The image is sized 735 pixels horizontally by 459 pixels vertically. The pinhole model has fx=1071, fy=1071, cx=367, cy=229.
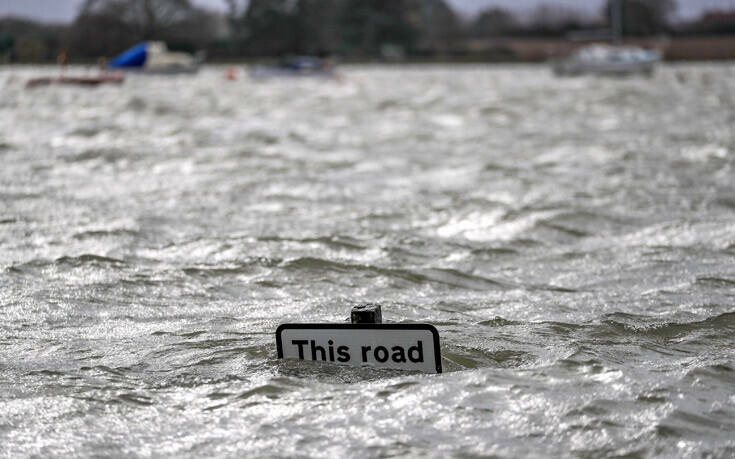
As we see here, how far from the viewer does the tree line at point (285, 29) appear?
113438mm

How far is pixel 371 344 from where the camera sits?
5.98 metres

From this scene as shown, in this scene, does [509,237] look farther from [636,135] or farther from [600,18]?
[600,18]

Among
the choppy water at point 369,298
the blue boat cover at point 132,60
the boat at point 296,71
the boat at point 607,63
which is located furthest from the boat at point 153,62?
the choppy water at point 369,298

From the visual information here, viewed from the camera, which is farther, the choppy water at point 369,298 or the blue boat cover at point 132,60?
the blue boat cover at point 132,60

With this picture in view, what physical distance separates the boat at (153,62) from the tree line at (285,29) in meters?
30.2

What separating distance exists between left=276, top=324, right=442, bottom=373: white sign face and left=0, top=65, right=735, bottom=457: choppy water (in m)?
0.09

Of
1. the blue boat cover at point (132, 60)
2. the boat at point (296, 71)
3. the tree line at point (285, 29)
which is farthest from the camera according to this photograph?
the tree line at point (285, 29)

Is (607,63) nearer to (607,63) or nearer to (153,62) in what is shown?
(607,63)

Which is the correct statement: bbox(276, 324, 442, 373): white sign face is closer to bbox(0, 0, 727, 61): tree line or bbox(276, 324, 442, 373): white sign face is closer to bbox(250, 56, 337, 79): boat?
bbox(250, 56, 337, 79): boat

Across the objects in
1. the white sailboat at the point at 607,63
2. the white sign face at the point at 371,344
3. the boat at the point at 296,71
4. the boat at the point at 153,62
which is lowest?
the white sailboat at the point at 607,63

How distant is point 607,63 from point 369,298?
62924 mm

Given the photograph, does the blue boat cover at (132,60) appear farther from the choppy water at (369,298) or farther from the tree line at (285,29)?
the choppy water at (369,298)

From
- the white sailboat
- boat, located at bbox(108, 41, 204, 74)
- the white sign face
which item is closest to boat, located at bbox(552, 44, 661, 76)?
the white sailboat

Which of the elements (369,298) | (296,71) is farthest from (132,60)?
(369,298)
